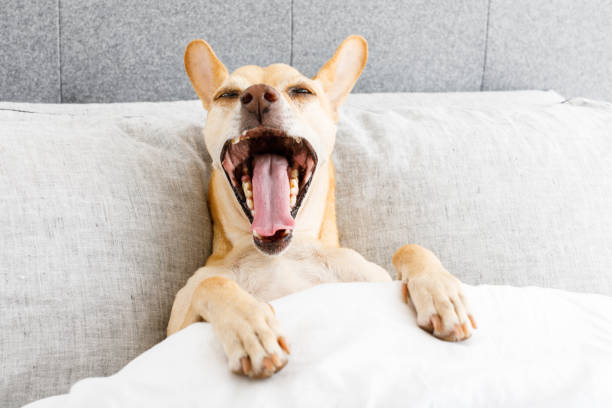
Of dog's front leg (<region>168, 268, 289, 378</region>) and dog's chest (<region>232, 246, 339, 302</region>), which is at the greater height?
dog's front leg (<region>168, 268, 289, 378</region>)

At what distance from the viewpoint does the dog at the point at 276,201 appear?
997 mm

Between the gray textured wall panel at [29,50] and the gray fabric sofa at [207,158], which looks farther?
the gray textured wall panel at [29,50]

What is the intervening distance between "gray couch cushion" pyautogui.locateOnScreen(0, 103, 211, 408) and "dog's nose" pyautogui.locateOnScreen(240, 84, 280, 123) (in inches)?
11.7

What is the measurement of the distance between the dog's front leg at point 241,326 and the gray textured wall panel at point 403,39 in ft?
3.57

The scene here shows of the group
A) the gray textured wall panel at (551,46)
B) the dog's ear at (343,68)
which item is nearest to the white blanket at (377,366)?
the dog's ear at (343,68)

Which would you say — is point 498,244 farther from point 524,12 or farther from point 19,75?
point 19,75

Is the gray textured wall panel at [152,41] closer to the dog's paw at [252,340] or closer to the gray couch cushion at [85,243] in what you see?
the gray couch cushion at [85,243]

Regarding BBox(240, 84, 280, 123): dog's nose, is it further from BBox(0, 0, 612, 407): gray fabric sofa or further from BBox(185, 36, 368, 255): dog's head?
BBox(0, 0, 612, 407): gray fabric sofa

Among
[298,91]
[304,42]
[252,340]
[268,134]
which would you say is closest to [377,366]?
[252,340]

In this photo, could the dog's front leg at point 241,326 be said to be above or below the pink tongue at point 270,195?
below

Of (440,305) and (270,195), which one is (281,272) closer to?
(270,195)

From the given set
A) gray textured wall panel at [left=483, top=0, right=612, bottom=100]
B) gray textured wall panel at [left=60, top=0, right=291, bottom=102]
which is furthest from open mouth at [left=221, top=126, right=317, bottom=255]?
gray textured wall panel at [left=483, top=0, right=612, bottom=100]

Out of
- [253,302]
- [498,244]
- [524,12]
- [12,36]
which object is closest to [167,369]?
[253,302]

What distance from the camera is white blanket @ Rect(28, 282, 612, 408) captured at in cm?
70
